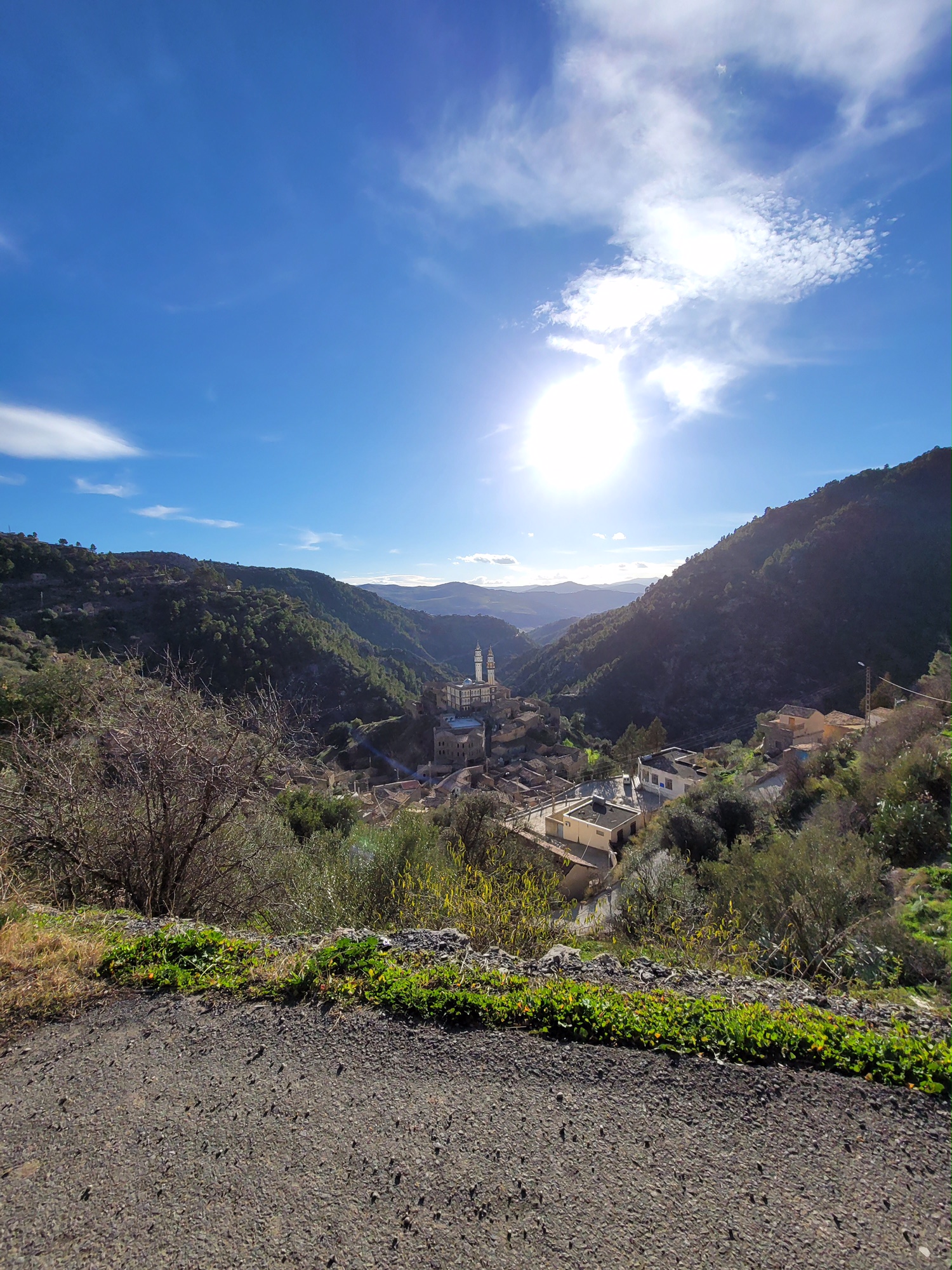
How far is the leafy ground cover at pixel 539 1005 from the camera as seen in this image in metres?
2.76

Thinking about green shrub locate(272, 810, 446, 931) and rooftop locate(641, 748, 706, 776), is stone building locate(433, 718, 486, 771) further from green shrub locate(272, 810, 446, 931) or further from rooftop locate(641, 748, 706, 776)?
green shrub locate(272, 810, 446, 931)

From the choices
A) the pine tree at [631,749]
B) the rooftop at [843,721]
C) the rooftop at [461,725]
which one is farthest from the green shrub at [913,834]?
the rooftop at [461,725]

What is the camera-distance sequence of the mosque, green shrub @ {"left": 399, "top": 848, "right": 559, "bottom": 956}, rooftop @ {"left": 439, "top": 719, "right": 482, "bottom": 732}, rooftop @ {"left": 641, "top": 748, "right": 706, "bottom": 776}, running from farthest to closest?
1. the mosque
2. rooftop @ {"left": 439, "top": 719, "right": 482, "bottom": 732}
3. rooftop @ {"left": 641, "top": 748, "right": 706, "bottom": 776}
4. green shrub @ {"left": 399, "top": 848, "right": 559, "bottom": 956}

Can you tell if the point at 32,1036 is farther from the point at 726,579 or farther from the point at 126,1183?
the point at 726,579

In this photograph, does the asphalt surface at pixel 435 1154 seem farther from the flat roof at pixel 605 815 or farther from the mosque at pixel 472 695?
the mosque at pixel 472 695

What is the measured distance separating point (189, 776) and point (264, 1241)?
373 cm

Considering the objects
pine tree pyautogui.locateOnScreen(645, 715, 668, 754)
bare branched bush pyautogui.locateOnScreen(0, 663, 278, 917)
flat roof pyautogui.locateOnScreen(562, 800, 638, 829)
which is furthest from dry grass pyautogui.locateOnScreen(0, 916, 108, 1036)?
Result: pine tree pyautogui.locateOnScreen(645, 715, 668, 754)

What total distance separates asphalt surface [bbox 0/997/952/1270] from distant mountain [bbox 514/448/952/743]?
43.1 meters

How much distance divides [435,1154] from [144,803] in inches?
182

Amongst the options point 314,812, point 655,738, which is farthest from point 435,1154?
point 655,738

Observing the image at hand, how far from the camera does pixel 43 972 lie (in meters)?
3.17

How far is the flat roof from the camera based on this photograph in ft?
58.6

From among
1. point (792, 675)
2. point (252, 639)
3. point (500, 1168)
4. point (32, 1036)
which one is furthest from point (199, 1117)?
point (792, 675)

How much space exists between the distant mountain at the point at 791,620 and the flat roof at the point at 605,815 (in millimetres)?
25843
